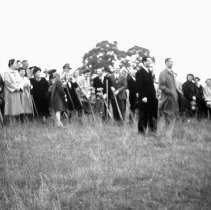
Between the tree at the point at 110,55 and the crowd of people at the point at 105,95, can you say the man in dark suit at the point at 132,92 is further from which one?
the tree at the point at 110,55

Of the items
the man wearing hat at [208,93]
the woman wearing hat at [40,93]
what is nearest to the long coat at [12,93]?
the woman wearing hat at [40,93]

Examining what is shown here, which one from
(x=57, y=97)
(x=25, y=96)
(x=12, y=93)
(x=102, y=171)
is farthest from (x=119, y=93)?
(x=102, y=171)

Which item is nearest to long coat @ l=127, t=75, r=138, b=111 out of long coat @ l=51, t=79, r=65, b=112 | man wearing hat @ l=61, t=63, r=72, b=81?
man wearing hat @ l=61, t=63, r=72, b=81

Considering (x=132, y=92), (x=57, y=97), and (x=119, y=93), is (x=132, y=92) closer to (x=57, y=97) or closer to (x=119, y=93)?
(x=119, y=93)

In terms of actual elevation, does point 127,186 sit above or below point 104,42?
below

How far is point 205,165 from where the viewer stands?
751 centimetres

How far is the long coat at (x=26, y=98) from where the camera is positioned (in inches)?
553

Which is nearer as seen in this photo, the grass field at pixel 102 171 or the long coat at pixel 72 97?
the grass field at pixel 102 171

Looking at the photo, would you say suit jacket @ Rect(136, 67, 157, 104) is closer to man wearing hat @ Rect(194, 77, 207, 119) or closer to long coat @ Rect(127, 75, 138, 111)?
long coat @ Rect(127, 75, 138, 111)

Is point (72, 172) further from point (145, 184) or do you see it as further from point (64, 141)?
point (64, 141)

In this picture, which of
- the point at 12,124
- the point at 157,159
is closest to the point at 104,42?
the point at 12,124

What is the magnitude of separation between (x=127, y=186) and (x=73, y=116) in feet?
34.1

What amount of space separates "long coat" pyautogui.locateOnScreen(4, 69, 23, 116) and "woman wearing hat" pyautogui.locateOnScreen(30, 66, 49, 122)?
5.32ft

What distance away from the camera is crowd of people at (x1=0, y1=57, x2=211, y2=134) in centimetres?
1216
